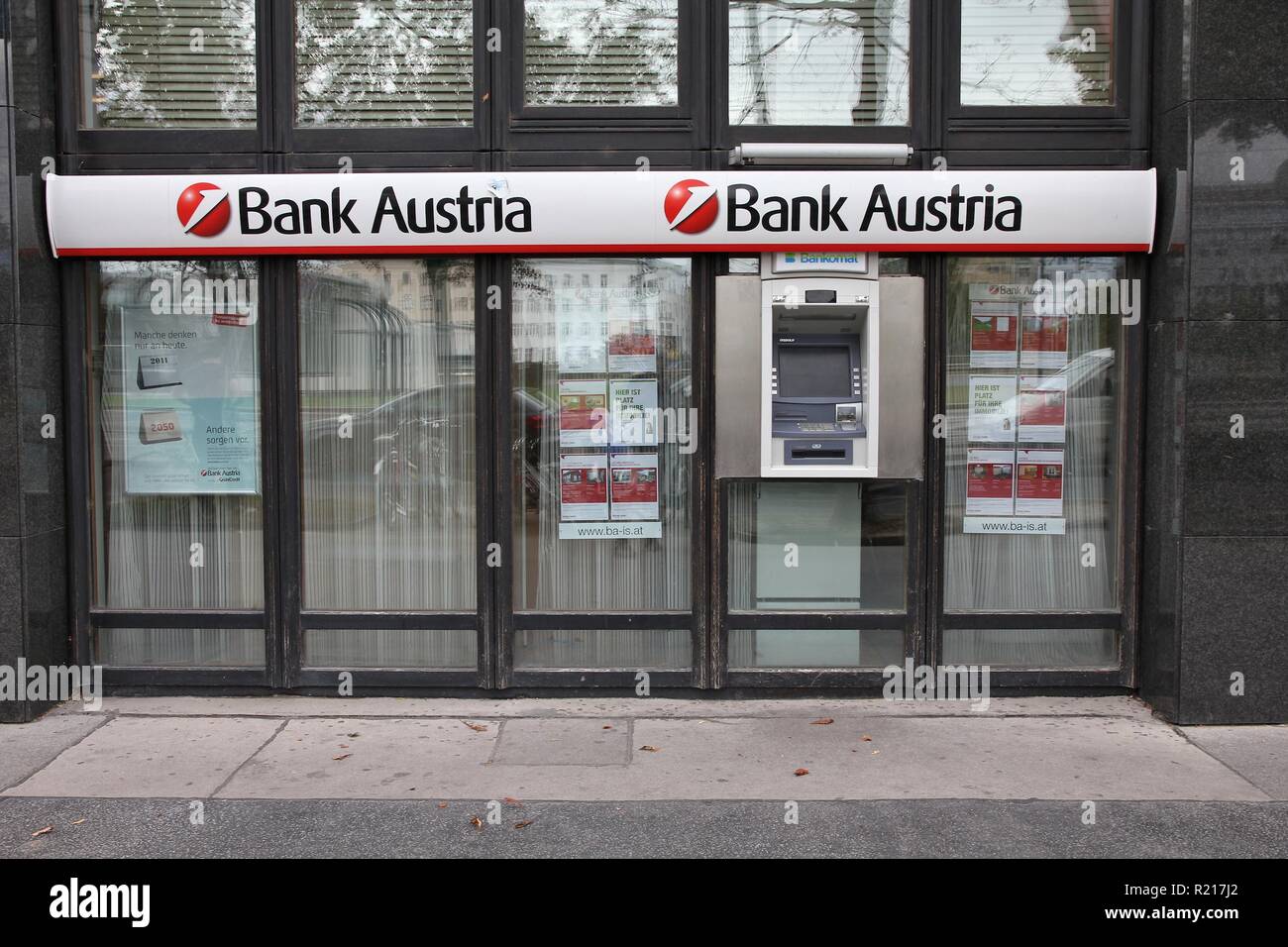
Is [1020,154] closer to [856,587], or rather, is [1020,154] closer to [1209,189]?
[1209,189]

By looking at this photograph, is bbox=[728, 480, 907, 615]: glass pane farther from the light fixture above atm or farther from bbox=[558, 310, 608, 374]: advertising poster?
the light fixture above atm

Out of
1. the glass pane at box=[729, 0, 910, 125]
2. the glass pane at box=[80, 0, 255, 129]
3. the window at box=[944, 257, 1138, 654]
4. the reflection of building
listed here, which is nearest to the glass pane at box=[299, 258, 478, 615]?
the reflection of building

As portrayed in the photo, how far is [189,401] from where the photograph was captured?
623cm

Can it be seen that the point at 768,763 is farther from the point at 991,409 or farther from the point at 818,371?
the point at 991,409

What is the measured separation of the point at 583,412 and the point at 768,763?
2175mm

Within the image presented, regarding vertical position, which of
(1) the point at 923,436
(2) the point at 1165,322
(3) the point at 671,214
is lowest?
(1) the point at 923,436

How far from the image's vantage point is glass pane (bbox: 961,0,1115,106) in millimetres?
6055

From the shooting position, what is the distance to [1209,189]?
561cm

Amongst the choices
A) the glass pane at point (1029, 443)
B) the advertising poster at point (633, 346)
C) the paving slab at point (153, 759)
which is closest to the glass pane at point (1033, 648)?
the glass pane at point (1029, 443)

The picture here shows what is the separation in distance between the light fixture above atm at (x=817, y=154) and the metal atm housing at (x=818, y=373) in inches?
20.6

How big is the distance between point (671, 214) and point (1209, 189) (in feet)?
9.00

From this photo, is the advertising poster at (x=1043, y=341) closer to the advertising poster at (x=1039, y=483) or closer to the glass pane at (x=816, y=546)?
the advertising poster at (x=1039, y=483)

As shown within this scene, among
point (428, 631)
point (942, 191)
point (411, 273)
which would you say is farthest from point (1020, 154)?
point (428, 631)

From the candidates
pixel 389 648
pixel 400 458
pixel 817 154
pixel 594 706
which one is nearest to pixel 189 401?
pixel 400 458
